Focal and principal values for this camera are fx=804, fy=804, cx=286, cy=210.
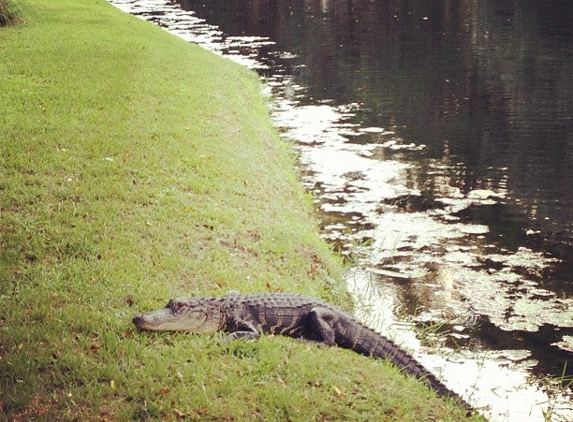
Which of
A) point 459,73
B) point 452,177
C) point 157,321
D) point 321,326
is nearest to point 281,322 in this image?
point 321,326

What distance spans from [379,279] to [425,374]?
3333mm

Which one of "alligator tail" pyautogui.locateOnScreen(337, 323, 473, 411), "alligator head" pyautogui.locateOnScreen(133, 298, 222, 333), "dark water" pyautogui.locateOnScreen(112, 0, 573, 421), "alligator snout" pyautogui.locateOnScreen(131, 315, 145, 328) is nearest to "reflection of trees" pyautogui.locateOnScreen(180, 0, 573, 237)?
"dark water" pyautogui.locateOnScreen(112, 0, 573, 421)

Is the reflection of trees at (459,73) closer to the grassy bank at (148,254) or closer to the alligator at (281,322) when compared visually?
the grassy bank at (148,254)

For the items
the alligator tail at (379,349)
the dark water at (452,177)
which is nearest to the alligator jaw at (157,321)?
the alligator tail at (379,349)

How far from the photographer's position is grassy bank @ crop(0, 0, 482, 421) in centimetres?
586

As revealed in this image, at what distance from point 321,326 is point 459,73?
18241 mm

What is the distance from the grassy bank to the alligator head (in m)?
0.11

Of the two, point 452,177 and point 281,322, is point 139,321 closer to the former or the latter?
point 281,322

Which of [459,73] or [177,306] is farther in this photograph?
[459,73]

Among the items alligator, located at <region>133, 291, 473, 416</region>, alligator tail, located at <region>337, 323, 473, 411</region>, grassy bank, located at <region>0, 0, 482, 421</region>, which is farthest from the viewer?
alligator tail, located at <region>337, 323, 473, 411</region>

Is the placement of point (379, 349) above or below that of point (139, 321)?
below

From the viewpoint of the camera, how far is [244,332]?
22.1 ft

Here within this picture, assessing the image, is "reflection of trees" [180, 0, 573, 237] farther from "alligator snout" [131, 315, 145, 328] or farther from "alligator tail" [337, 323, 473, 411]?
"alligator snout" [131, 315, 145, 328]

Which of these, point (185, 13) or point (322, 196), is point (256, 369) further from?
point (185, 13)
